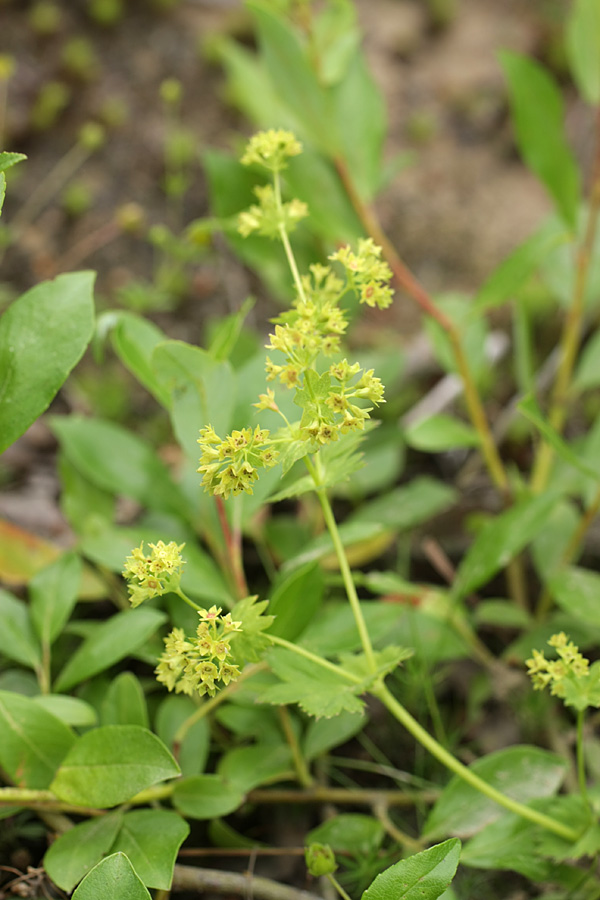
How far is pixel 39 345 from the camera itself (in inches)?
37.8

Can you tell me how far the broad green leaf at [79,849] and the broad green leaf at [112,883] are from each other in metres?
0.08

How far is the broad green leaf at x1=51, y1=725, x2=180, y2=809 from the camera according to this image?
32.6 inches

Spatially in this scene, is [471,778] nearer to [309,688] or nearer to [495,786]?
[495,786]

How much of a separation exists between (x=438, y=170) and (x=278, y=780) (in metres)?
2.01

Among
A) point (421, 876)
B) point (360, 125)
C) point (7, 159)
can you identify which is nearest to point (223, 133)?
point (360, 125)

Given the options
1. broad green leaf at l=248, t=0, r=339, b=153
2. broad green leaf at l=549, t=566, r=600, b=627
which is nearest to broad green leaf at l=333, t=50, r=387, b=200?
broad green leaf at l=248, t=0, r=339, b=153

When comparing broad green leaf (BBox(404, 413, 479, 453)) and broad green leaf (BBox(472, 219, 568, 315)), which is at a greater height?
broad green leaf (BBox(472, 219, 568, 315))

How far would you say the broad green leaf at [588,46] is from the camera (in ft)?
4.50

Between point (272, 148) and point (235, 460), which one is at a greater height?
point (272, 148)

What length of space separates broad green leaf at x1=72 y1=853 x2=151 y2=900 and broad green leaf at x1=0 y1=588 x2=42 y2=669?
1.17 feet

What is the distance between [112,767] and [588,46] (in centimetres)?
142

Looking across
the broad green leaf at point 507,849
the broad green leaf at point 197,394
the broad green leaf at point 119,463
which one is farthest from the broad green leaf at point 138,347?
the broad green leaf at point 507,849

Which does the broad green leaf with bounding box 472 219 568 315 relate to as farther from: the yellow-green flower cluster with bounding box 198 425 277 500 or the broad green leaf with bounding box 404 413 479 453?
the yellow-green flower cluster with bounding box 198 425 277 500

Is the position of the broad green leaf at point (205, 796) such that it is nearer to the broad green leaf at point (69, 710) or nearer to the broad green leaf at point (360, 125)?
→ the broad green leaf at point (69, 710)
